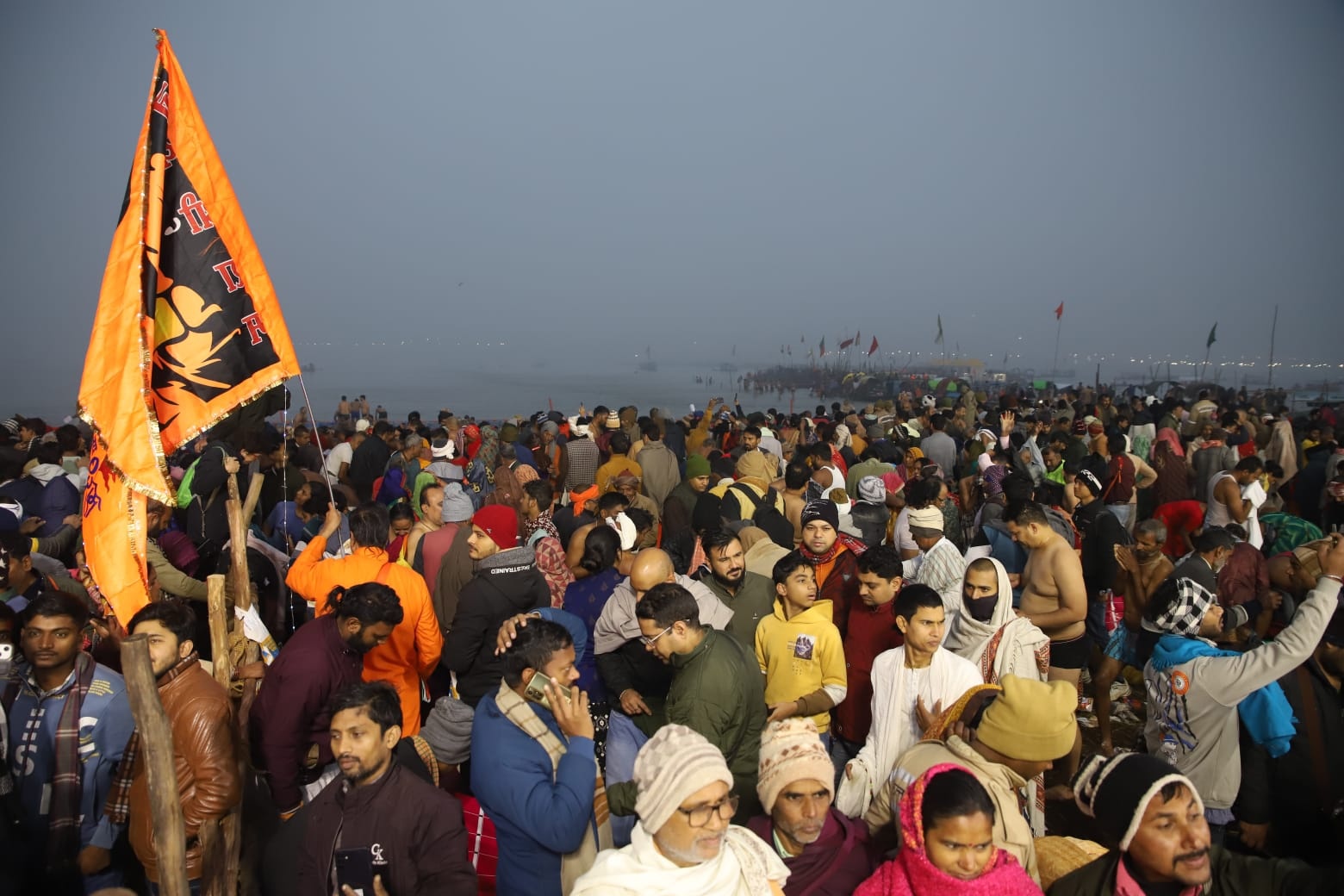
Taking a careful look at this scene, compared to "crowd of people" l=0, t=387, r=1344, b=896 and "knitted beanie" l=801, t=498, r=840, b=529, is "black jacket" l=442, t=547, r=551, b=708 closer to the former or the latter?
"crowd of people" l=0, t=387, r=1344, b=896

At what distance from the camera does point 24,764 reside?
3205mm

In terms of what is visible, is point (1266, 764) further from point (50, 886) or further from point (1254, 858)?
point (50, 886)

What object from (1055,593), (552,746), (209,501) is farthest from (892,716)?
(209,501)

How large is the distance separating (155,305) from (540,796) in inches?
123

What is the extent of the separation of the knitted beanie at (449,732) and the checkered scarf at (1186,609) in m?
3.40

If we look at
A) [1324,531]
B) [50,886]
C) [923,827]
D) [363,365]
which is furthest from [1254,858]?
[363,365]

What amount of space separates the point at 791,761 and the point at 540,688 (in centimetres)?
94

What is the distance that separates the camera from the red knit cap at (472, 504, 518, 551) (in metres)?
6.11

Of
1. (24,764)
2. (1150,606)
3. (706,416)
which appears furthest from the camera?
(706,416)

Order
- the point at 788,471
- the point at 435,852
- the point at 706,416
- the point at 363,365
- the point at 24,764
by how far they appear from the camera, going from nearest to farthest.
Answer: the point at 435,852 → the point at 24,764 → the point at 788,471 → the point at 706,416 → the point at 363,365

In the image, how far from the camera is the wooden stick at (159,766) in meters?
2.53

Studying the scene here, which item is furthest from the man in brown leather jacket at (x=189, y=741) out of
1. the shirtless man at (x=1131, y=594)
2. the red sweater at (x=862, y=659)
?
the shirtless man at (x=1131, y=594)

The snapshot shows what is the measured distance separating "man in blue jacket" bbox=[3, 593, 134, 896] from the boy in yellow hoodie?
298cm

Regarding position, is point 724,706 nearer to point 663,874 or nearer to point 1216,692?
point 663,874
